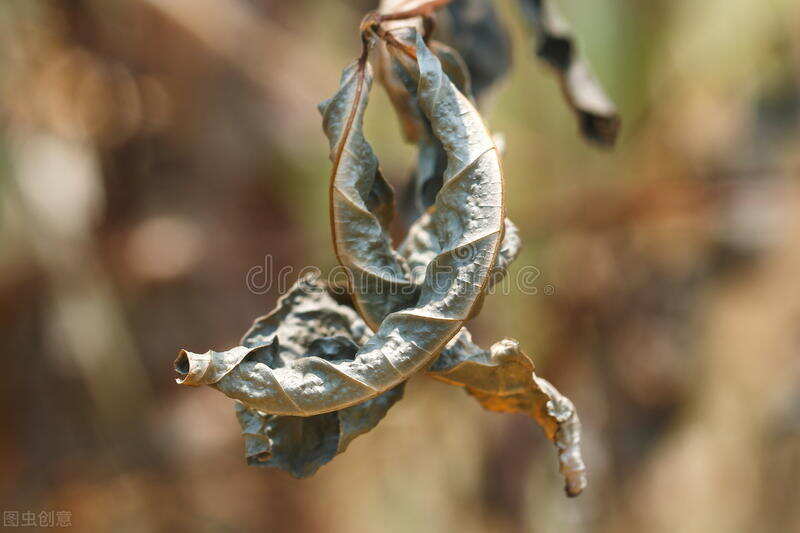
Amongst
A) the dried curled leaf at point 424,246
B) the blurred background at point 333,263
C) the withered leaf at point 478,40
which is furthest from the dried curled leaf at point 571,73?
the blurred background at point 333,263

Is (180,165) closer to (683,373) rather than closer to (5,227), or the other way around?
(5,227)

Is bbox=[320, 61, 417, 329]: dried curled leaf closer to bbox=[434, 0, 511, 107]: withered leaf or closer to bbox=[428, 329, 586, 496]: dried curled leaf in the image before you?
bbox=[428, 329, 586, 496]: dried curled leaf

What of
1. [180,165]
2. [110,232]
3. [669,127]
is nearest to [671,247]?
[669,127]

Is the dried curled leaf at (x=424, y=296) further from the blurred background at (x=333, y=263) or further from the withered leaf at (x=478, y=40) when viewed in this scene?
the blurred background at (x=333, y=263)

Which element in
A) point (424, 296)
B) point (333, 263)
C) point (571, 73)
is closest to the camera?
point (424, 296)

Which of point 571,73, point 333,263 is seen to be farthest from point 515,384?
point 333,263

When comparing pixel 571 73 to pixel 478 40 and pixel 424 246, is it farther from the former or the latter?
pixel 424 246
